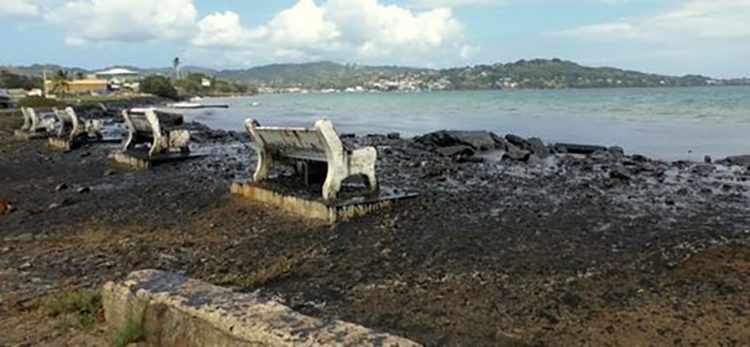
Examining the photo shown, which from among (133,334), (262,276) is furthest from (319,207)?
(133,334)

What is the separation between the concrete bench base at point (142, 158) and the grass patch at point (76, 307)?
9532 millimetres

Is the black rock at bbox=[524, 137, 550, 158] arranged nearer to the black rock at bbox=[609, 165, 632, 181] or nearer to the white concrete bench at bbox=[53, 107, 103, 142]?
the black rock at bbox=[609, 165, 632, 181]

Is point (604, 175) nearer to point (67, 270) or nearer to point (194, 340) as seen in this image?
point (67, 270)

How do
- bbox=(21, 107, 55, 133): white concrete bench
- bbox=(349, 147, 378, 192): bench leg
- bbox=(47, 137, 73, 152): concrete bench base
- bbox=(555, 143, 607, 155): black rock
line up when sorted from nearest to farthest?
bbox=(349, 147, 378, 192): bench leg → bbox=(555, 143, 607, 155): black rock → bbox=(47, 137, 73, 152): concrete bench base → bbox=(21, 107, 55, 133): white concrete bench

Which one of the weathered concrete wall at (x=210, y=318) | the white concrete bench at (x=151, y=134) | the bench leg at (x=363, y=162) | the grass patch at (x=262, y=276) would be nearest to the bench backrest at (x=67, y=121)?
the white concrete bench at (x=151, y=134)

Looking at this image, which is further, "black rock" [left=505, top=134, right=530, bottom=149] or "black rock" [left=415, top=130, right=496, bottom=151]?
"black rock" [left=505, top=134, right=530, bottom=149]

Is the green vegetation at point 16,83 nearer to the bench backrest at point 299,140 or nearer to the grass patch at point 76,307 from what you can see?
the bench backrest at point 299,140

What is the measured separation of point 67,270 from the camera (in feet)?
21.4

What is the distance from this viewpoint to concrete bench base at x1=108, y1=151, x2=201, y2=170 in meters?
14.4

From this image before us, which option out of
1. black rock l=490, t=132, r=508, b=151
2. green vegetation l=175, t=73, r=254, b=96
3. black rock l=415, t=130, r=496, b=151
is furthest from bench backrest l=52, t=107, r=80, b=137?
green vegetation l=175, t=73, r=254, b=96

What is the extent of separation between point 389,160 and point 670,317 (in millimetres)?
11451

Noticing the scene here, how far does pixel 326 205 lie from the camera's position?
827 centimetres

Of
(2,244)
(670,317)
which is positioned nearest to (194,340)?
(670,317)

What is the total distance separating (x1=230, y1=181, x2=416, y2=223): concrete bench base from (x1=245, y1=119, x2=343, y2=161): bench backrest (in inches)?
24.7
